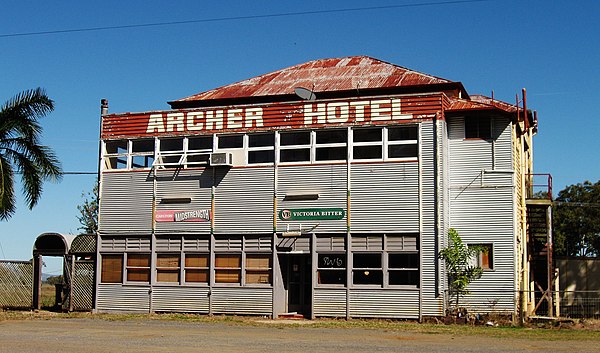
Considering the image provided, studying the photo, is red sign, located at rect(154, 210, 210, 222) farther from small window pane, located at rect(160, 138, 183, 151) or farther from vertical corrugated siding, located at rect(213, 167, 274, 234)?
small window pane, located at rect(160, 138, 183, 151)

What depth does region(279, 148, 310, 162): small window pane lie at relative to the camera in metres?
27.7

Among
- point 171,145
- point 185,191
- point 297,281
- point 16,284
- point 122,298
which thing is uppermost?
point 171,145

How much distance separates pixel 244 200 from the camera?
28047 mm

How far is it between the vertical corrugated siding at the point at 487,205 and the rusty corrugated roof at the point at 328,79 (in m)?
4.47

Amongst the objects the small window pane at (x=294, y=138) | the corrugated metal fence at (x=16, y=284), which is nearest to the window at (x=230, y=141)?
the small window pane at (x=294, y=138)

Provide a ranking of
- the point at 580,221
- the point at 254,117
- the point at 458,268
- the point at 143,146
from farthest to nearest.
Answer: the point at 580,221
the point at 143,146
the point at 254,117
the point at 458,268

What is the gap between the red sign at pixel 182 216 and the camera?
28.5 meters

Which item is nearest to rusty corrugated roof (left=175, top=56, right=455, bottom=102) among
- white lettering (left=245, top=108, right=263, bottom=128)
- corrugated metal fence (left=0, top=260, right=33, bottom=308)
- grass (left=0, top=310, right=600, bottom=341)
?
white lettering (left=245, top=108, right=263, bottom=128)

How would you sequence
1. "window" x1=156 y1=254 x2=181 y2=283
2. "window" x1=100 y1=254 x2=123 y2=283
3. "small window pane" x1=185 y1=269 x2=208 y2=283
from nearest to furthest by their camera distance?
"small window pane" x1=185 y1=269 x2=208 y2=283 → "window" x1=156 y1=254 x2=181 y2=283 → "window" x1=100 y1=254 x2=123 y2=283

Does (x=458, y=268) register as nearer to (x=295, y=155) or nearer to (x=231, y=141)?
(x=295, y=155)

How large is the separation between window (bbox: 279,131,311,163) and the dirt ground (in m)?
5.91

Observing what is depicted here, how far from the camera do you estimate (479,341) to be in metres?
19.5

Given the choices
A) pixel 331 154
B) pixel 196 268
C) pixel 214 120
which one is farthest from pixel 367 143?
pixel 196 268

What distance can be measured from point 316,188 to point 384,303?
432 centimetres
